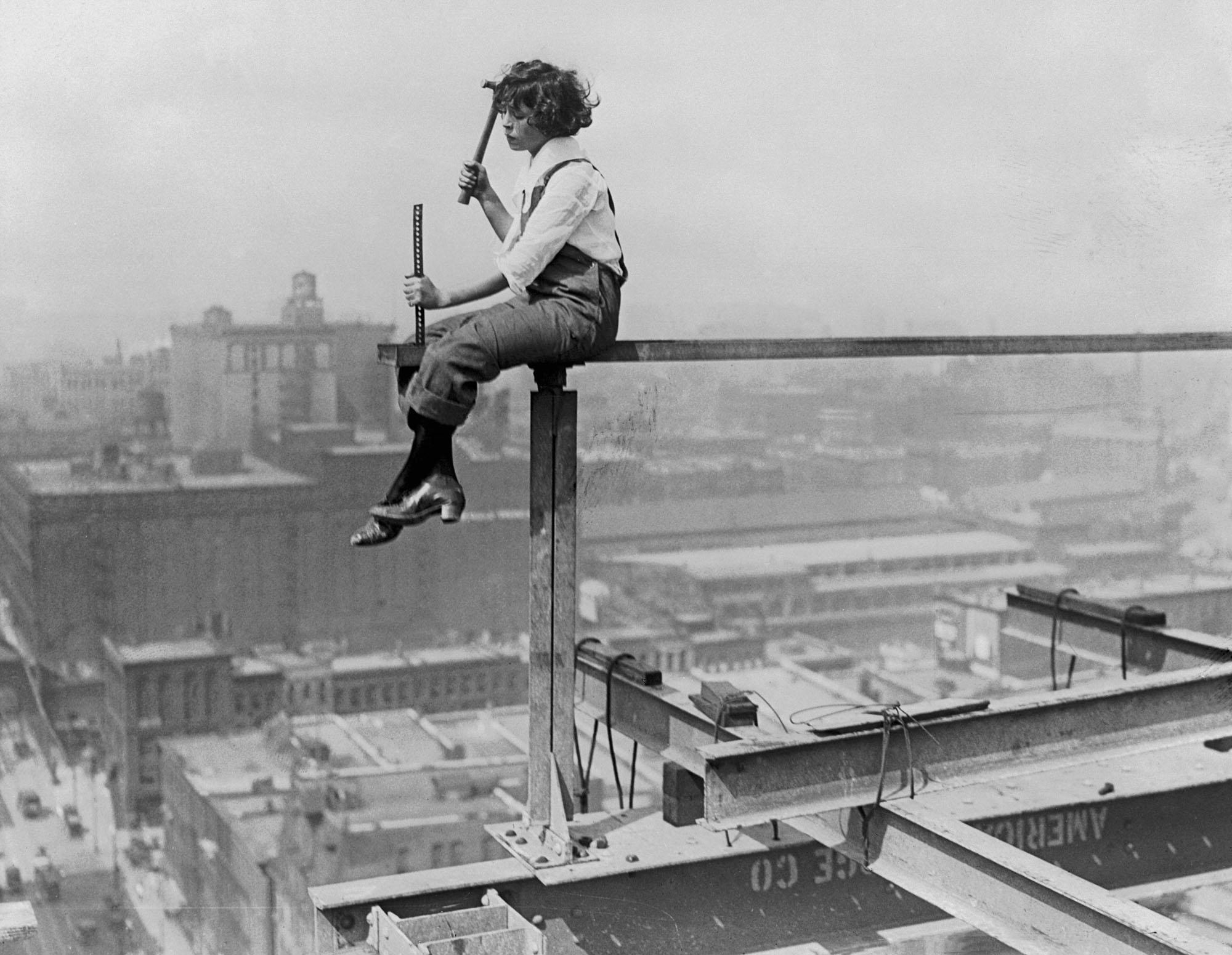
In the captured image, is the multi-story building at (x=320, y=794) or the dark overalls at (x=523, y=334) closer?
the dark overalls at (x=523, y=334)

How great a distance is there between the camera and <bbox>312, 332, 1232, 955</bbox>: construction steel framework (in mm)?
3084

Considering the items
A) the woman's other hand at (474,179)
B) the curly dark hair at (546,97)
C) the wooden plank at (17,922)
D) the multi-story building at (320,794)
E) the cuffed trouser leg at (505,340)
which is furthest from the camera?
the multi-story building at (320,794)

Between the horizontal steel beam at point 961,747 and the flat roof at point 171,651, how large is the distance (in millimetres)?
23179


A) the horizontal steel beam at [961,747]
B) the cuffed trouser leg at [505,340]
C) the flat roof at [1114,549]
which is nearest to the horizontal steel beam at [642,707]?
the horizontal steel beam at [961,747]

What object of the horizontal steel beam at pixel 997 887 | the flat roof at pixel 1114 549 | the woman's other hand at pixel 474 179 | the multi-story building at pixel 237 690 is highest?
the woman's other hand at pixel 474 179

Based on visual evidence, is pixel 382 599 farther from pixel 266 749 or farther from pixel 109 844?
pixel 109 844

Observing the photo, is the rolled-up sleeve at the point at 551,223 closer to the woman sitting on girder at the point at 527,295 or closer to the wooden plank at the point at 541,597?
the woman sitting on girder at the point at 527,295

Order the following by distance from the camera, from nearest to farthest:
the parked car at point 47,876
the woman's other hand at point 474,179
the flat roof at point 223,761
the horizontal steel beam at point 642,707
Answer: the woman's other hand at point 474,179 < the horizontal steel beam at point 642,707 < the flat roof at point 223,761 < the parked car at point 47,876

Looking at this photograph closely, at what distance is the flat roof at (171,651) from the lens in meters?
25.2

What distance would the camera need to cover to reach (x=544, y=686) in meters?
3.38

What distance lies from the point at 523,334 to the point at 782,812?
118cm

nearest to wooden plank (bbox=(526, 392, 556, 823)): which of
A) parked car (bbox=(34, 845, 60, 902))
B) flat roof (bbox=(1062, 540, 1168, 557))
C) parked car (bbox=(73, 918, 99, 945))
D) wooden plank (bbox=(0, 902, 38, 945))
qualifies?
wooden plank (bbox=(0, 902, 38, 945))

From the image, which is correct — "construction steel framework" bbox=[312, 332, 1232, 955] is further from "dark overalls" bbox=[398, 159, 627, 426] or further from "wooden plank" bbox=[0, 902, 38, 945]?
"wooden plank" bbox=[0, 902, 38, 945]

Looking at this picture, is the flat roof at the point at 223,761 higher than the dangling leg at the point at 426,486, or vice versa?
the dangling leg at the point at 426,486
